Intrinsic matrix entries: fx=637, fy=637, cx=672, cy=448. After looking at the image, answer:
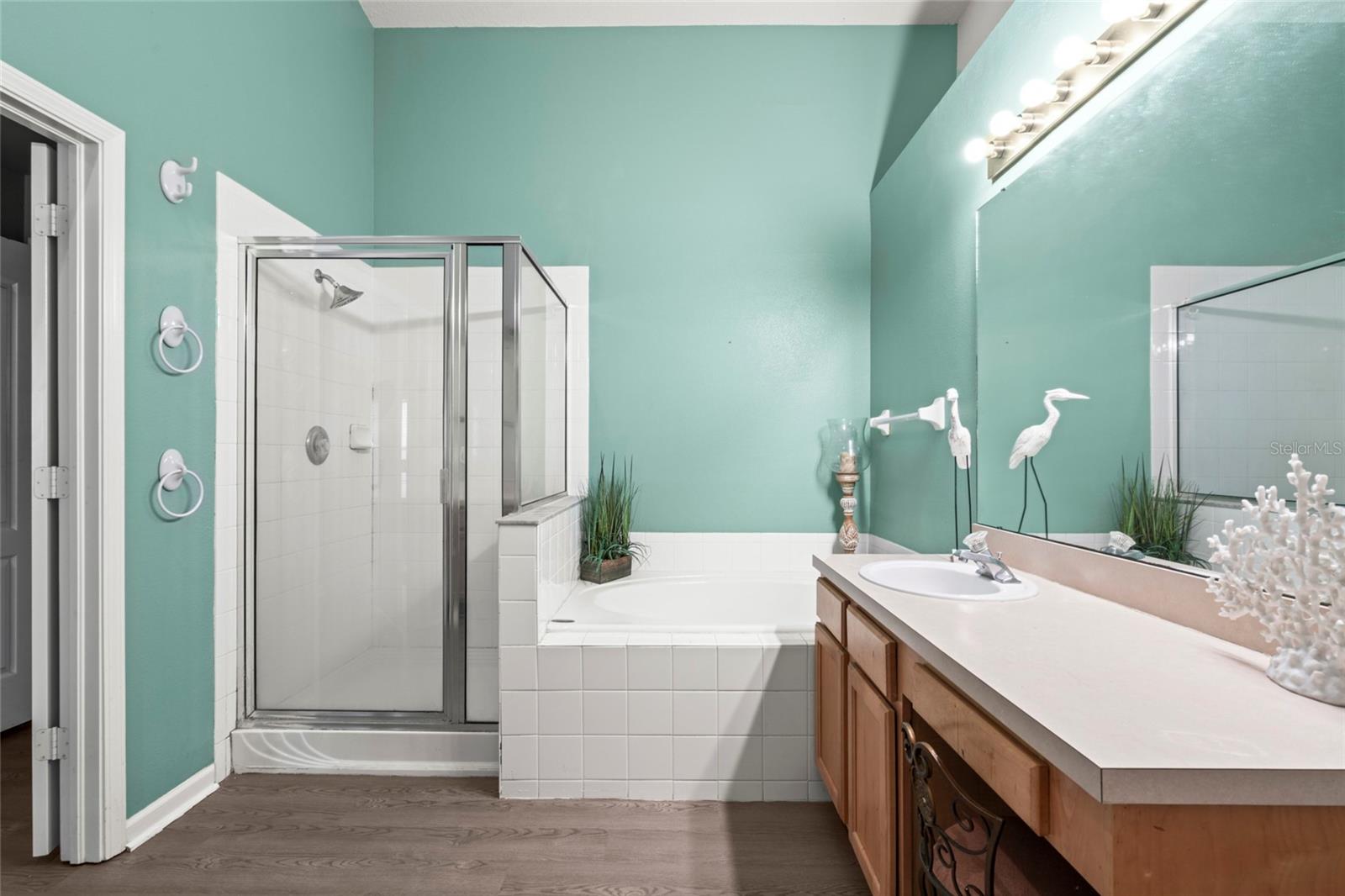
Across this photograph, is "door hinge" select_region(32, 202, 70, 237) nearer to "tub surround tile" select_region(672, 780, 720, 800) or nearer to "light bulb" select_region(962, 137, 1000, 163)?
"tub surround tile" select_region(672, 780, 720, 800)

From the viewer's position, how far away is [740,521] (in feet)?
10.0

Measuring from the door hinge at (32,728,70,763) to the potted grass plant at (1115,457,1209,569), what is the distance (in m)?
2.59

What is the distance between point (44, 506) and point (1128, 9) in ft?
9.14

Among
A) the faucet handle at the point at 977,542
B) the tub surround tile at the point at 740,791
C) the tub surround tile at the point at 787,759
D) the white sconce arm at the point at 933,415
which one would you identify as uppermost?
the white sconce arm at the point at 933,415

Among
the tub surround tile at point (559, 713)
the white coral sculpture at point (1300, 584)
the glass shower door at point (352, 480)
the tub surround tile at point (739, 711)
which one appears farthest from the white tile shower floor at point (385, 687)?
the white coral sculpture at point (1300, 584)

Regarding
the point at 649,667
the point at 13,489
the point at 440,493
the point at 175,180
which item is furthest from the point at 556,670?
the point at 13,489

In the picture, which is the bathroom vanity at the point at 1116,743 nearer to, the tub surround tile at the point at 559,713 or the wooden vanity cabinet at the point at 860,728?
the wooden vanity cabinet at the point at 860,728

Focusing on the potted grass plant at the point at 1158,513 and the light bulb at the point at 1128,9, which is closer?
the potted grass plant at the point at 1158,513

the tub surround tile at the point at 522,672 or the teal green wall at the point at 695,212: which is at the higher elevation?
the teal green wall at the point at 695,212

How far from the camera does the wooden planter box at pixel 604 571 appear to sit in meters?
2.72

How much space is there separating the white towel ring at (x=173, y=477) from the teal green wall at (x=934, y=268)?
2.42m

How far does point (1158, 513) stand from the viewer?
49.8 inches

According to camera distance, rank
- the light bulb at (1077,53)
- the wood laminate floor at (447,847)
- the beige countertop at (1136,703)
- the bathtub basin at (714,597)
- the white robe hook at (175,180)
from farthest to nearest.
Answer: the bathtub basin at (714,597) < the white robe hook at (175,180) < the wood laminate floor at (447,847) < the light bulb at (1077,53) < the beige countertop at (1136,703)

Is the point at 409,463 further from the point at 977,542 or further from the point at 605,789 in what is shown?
the point at 977,542
